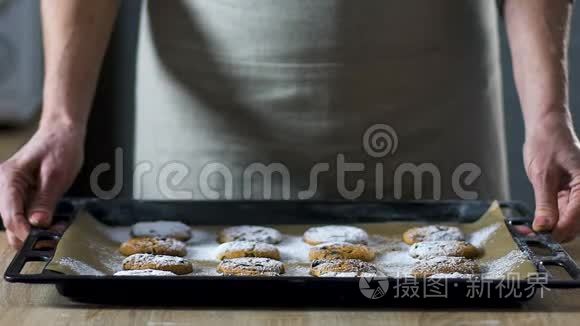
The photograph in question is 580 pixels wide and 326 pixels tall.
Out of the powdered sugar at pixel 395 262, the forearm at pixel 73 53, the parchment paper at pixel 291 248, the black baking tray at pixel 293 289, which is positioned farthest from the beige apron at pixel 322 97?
the black baking tray at pixel 293 289

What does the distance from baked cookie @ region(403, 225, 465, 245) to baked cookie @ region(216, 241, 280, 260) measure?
0.24 m

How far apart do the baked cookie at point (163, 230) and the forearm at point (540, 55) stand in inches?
26.0

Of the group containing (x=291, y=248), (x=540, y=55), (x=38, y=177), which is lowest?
(x=291, y=248)

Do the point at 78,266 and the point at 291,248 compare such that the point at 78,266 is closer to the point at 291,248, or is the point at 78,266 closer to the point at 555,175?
the point at 291,248

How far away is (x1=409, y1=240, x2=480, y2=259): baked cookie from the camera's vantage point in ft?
4.99

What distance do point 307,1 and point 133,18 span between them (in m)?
1.76

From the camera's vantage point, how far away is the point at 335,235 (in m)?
1.62

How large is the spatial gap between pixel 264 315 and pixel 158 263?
26 centimetres
